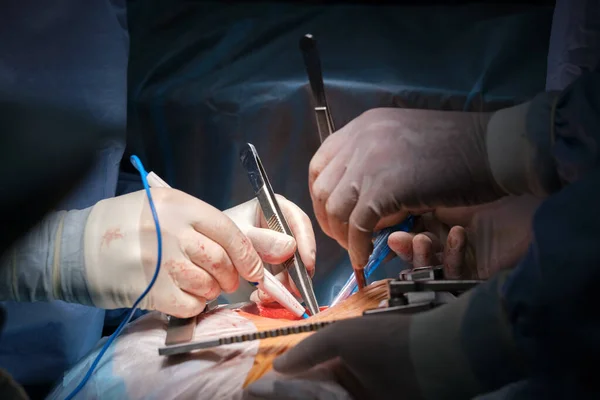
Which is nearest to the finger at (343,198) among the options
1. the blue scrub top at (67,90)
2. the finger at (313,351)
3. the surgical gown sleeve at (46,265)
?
the finger at (313,351)

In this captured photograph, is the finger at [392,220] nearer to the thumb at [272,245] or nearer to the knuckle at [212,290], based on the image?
the thumb at [272,245]

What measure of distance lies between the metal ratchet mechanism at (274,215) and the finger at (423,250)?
1.24ft

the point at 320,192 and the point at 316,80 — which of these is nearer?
the point at 320,192

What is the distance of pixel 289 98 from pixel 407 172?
83 cm

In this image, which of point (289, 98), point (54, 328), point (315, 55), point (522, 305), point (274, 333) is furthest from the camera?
point (289, 98)

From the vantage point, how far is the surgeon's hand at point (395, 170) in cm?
135

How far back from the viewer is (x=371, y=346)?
115 centimetres

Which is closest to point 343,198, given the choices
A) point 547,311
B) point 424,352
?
point 424,352

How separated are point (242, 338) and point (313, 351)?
21 centimetres

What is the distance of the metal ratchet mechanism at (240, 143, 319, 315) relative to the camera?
5.75ft

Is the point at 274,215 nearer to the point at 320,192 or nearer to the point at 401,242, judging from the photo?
the point at 320,192

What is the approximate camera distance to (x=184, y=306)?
5.07ft

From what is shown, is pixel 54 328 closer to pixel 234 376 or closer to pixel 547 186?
pixel 234 376

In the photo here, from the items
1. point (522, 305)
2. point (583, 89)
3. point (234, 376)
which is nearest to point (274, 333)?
point (234, 376)
